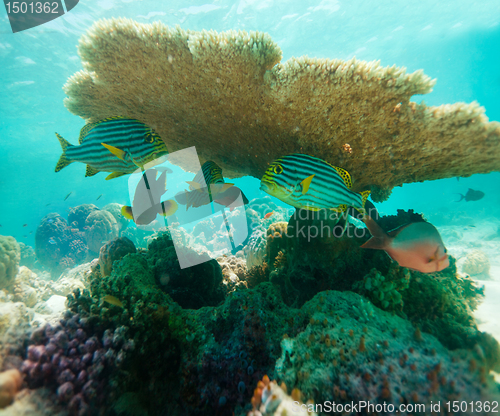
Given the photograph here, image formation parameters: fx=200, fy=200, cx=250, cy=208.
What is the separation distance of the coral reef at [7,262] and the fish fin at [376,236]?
10.5 m

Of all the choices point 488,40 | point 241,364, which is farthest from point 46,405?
point 488,40

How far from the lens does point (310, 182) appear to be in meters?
1.82

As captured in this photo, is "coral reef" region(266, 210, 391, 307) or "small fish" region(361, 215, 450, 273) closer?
"small fish" region(361, 215, 450, 273)

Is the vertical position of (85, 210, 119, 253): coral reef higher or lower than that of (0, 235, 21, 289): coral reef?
higher

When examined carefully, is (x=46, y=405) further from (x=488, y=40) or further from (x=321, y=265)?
(x=488, y=40)

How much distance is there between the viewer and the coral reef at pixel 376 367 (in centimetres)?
121

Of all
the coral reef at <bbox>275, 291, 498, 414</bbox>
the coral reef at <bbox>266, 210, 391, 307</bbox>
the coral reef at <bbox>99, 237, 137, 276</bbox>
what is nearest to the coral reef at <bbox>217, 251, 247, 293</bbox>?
the coral reef at <bbox>266, 210, 391, 307</bbox>

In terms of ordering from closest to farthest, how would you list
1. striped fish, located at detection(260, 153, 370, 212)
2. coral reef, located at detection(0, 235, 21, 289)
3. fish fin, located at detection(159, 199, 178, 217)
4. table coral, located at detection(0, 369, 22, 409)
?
table coral, located at detection(0, 369, 22, 409) → striped fish, located at detection(260, 153, 370, 212) → fish fin, located at detection(159, 199, 178, 217) → coral reef, located at detection(0, 235, 21, 289)

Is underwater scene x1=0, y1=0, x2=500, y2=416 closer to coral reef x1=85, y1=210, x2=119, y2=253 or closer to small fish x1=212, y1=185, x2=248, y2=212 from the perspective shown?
small fish x1=212, y1=185, x2=248, y2=212

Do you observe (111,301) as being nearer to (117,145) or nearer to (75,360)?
(75,360)

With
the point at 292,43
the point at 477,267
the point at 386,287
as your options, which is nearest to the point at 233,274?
the point at 386,287

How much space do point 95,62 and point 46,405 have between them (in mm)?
3468

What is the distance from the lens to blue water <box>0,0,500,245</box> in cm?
1656

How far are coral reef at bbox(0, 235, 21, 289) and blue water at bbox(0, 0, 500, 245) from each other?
1696 cm
